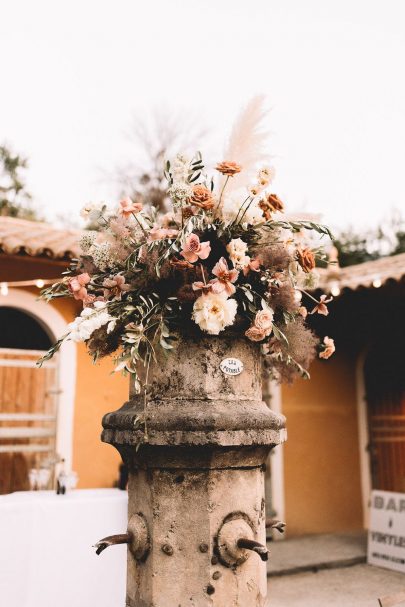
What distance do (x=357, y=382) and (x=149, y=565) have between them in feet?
22.2

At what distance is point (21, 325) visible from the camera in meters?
6.02

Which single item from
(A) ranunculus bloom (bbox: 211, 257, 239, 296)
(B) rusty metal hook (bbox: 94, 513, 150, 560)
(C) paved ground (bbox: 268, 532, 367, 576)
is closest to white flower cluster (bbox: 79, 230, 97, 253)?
(A) ranunculus bloom (bbox: 211, 257, 239, 296)

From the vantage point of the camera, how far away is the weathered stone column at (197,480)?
1.86 meters

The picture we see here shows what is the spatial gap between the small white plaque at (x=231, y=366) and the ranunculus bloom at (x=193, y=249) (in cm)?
39

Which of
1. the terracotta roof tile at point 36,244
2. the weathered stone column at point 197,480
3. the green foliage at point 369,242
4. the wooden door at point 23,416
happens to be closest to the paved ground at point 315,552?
the wooden door at point 23,416

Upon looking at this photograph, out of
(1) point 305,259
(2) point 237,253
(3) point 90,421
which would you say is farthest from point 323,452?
(2) point 237,253

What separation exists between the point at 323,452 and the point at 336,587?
2504 millimetres

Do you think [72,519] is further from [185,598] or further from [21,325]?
[21,325]

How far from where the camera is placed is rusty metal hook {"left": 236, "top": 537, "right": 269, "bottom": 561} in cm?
181

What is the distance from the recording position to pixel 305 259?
2096 mm

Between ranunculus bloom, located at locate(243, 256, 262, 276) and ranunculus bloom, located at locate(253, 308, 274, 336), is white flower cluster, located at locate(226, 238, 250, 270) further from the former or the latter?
ranunculus bloom, located at locate(253, 308, 274, 336)

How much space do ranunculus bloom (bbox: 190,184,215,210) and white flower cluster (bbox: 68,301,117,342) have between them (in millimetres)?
471

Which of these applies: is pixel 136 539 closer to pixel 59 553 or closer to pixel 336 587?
pixel 59 553

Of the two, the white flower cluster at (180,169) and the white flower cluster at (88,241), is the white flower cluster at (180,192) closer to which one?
the white flower cluster at (180,169)
